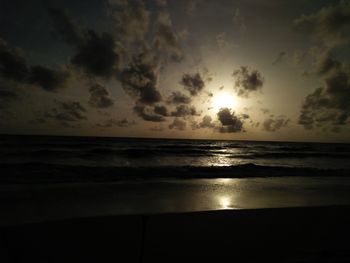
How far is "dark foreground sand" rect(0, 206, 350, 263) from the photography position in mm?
5453

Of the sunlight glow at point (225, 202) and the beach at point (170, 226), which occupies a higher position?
the beach at point (170, 226)

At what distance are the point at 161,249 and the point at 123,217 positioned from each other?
2.21m

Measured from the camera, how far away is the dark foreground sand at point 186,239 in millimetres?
5453

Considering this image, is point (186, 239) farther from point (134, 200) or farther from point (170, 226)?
point (134, 200)

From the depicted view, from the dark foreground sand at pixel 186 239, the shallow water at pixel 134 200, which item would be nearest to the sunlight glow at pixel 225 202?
the shallow water at pixel 134 200

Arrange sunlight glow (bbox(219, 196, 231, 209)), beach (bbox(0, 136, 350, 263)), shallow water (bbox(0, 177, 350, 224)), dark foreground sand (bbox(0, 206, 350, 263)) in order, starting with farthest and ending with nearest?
sunlight glow (bbox(219, 196, 231, 209))
shallow water (bbox(0, 177, 350, 224))
beach (bbox(0, 136, 350, 263))
dark foreground sand (bbox(0, 206, 350, 263))

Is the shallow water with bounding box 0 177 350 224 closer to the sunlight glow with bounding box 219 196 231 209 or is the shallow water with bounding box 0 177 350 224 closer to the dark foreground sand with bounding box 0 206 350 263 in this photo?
the sunlight glow with bounding box 219 196 231 209

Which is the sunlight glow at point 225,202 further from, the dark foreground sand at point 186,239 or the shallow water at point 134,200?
the dark foreground sand at point 186,239

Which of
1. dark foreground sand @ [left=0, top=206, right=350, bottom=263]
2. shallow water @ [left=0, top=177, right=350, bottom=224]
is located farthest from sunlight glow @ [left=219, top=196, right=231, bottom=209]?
dark foreground sand @ [left=0, top=206, right=350, bottom=263]

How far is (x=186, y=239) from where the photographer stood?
6.34 metres

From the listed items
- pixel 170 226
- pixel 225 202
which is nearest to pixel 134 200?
pixel 225 202

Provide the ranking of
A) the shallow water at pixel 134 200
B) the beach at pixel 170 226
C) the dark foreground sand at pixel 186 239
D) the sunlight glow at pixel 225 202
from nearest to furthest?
1. the dark foreground sand at pixel 186 239
2. the beach at pixel 170 226
3. the shallow water at pixel 134 200
4. the sunlight glow at pixel 225 202

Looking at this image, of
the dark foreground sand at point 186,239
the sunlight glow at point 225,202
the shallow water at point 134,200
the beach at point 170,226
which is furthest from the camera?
the sunlight glow at point 225,202

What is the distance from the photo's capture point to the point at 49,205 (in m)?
9.56
